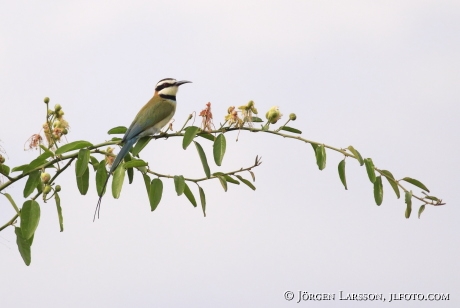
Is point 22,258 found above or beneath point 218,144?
beneath

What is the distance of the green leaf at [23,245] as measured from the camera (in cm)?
266

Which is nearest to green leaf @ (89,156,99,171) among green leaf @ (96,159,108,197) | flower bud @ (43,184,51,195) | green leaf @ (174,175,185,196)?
green leaf @ (96,159,108,197)

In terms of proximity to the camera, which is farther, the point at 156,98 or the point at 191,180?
the point at 156,98

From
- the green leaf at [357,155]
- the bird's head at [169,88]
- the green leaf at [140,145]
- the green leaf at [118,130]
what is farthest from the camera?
the bird's head at [169,88]

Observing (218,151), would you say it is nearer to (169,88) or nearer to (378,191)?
(378,191)

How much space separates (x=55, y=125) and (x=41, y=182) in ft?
1.00

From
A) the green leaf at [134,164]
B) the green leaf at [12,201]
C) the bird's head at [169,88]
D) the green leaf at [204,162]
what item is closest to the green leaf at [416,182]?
the green leaf at [204,162]

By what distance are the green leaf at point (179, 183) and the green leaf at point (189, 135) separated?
118 millimetres

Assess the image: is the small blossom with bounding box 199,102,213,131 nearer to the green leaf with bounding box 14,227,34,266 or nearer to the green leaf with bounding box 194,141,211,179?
the green leaf with bounding box 194,141,211,179

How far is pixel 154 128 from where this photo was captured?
4.53 meters

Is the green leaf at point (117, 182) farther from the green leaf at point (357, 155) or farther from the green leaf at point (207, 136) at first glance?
the green leaf at point (357, 155)

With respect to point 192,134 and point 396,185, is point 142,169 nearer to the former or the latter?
point 192,134

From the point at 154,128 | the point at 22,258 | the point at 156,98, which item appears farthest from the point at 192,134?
the point at 156,98

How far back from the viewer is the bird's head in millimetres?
5379
